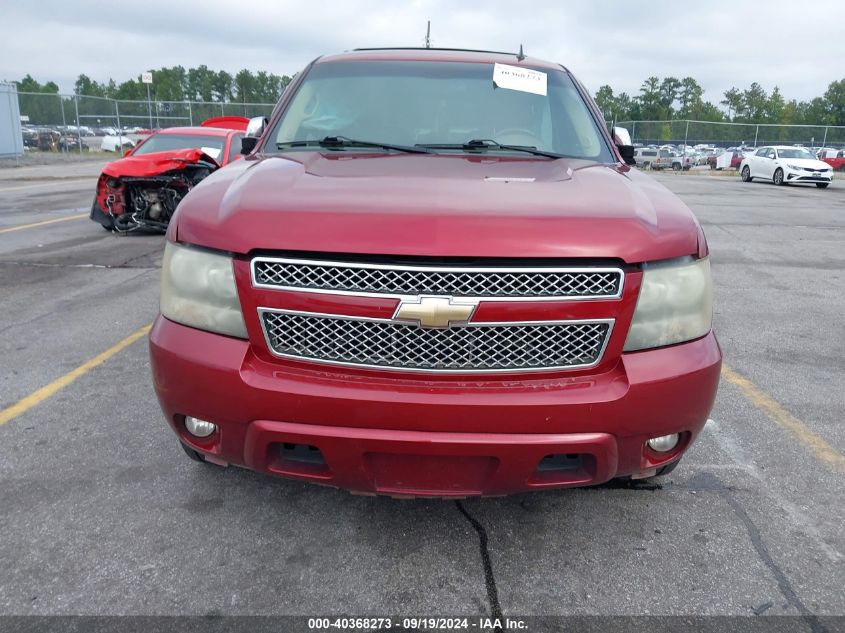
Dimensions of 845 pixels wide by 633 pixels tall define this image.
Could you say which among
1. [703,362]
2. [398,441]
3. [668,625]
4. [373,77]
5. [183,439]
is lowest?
[668,625]

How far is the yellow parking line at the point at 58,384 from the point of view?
3.48m

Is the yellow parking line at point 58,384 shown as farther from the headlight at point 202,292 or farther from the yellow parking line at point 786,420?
the yellow parking line at point 786,420

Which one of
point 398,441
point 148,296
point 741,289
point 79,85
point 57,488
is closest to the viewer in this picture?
point 398,441

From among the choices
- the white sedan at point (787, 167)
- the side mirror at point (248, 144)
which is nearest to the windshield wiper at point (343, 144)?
the side mirror at point (248, 144)

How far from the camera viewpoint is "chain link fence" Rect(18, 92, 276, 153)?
26.0 m

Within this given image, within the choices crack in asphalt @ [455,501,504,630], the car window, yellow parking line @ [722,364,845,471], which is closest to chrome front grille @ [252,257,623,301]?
crack in asphalt @ [455,501,504,630]

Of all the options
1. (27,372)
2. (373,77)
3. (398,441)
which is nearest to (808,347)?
(373,77)

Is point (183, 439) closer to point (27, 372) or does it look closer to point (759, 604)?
point (759, 604)

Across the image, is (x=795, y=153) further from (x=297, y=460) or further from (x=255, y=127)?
(x=297, y=460)

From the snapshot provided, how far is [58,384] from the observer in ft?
12.6

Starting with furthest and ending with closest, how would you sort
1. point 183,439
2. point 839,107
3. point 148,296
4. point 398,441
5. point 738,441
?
Answer: 1. point 839,107
2. point 148,296
3. point 738,441
4. point 183,439
5. point 398,441

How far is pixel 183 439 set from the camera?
228 centimetres

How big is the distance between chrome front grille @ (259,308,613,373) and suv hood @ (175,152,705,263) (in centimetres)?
22

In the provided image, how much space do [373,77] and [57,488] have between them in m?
2.45
